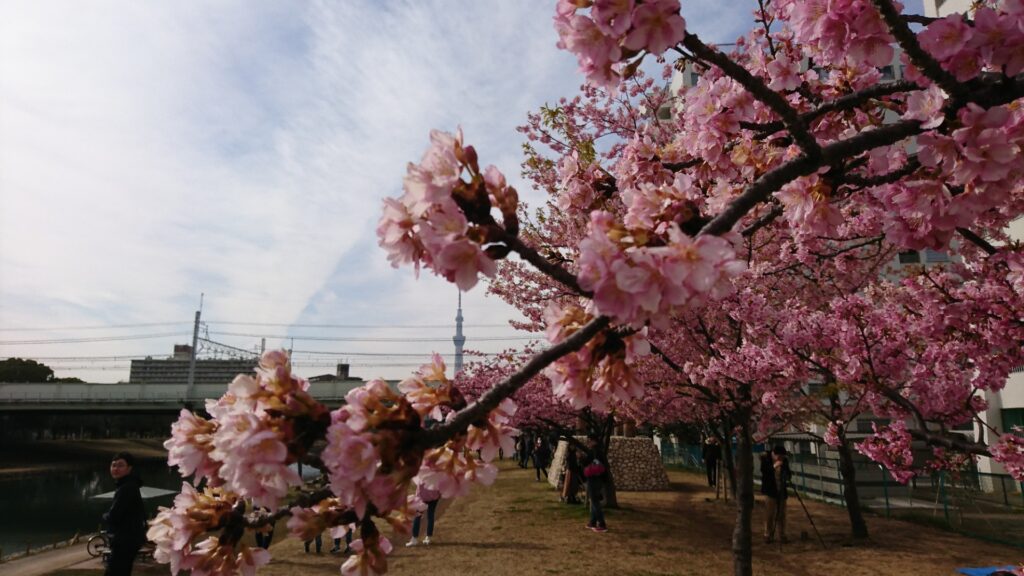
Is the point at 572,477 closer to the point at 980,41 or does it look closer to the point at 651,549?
the point at 651,549

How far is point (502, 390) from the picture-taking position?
141cm

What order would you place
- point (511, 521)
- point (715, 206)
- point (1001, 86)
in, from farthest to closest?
point (511, 521) < point (715, 206) < point (1001, 86)

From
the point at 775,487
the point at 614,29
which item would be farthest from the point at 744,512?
the point at 614,29

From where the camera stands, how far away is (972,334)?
5.32 m

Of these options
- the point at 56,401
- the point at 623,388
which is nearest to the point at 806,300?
the point at 623,388

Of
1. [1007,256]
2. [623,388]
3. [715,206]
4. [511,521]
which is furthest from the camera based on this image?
[511,521]

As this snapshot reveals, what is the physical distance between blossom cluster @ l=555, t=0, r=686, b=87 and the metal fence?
35.6 ft

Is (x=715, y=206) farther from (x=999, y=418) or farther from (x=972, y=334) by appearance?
(x=999, y=418)

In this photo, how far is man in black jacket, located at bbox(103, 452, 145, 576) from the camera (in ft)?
20.8

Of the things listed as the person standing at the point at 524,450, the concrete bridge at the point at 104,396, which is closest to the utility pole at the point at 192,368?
the concrete bridge at the point at 104,396

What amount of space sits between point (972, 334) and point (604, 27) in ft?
18.2

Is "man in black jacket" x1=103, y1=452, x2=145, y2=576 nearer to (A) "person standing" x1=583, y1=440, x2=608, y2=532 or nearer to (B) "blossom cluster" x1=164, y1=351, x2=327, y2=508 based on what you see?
(B) "blossom cluster" x1=164, y1=351, x2=327, y2=508

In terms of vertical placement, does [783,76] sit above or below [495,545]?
above

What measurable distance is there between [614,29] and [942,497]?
1706cm
